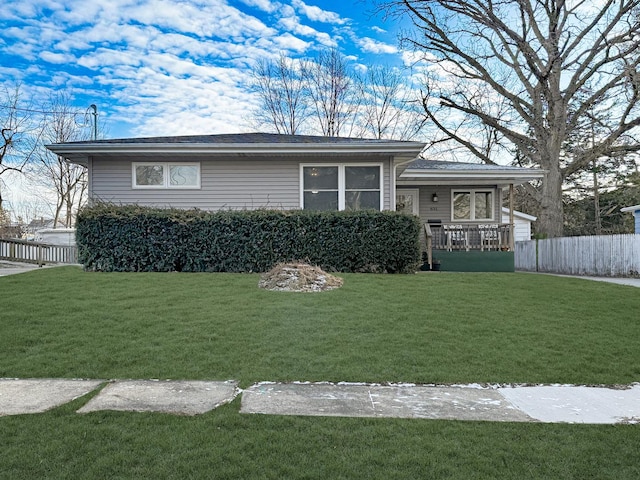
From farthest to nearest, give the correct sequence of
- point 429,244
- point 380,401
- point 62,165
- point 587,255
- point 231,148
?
1. point 62,165
2. point 587,255
3. point 429,244
4. point 231,148
5. point 380,401

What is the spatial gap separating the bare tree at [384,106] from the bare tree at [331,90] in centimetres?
77

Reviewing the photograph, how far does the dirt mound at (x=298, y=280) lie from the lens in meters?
7.48

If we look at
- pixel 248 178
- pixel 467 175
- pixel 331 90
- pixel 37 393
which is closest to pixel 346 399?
pixel 37 393

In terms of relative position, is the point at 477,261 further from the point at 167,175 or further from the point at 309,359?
the point at 309,359

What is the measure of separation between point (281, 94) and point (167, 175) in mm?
17171

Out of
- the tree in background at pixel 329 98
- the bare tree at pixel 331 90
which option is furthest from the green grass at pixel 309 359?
the bare tree at pixel 331 90

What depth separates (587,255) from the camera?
13.6 meters

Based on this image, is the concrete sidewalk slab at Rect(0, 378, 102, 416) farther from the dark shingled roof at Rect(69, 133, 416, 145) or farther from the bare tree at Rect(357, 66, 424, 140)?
the bare tree at Rect(357, 66, 424, 140)

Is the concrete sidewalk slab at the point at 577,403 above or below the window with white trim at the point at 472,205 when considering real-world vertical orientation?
below

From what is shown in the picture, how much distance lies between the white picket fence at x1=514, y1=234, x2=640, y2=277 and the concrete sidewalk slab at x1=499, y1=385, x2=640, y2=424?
10.2 meters

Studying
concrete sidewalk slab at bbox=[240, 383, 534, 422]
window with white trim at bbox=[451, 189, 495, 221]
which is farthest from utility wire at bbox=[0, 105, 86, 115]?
concrete sidewalk slab at bbox=[240, 383, 534, 422]

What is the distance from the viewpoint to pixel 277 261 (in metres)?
9.35

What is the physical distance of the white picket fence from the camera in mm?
12188

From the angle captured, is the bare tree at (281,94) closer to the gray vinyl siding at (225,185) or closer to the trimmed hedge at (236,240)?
the gray vinyl siding at (225,185)
